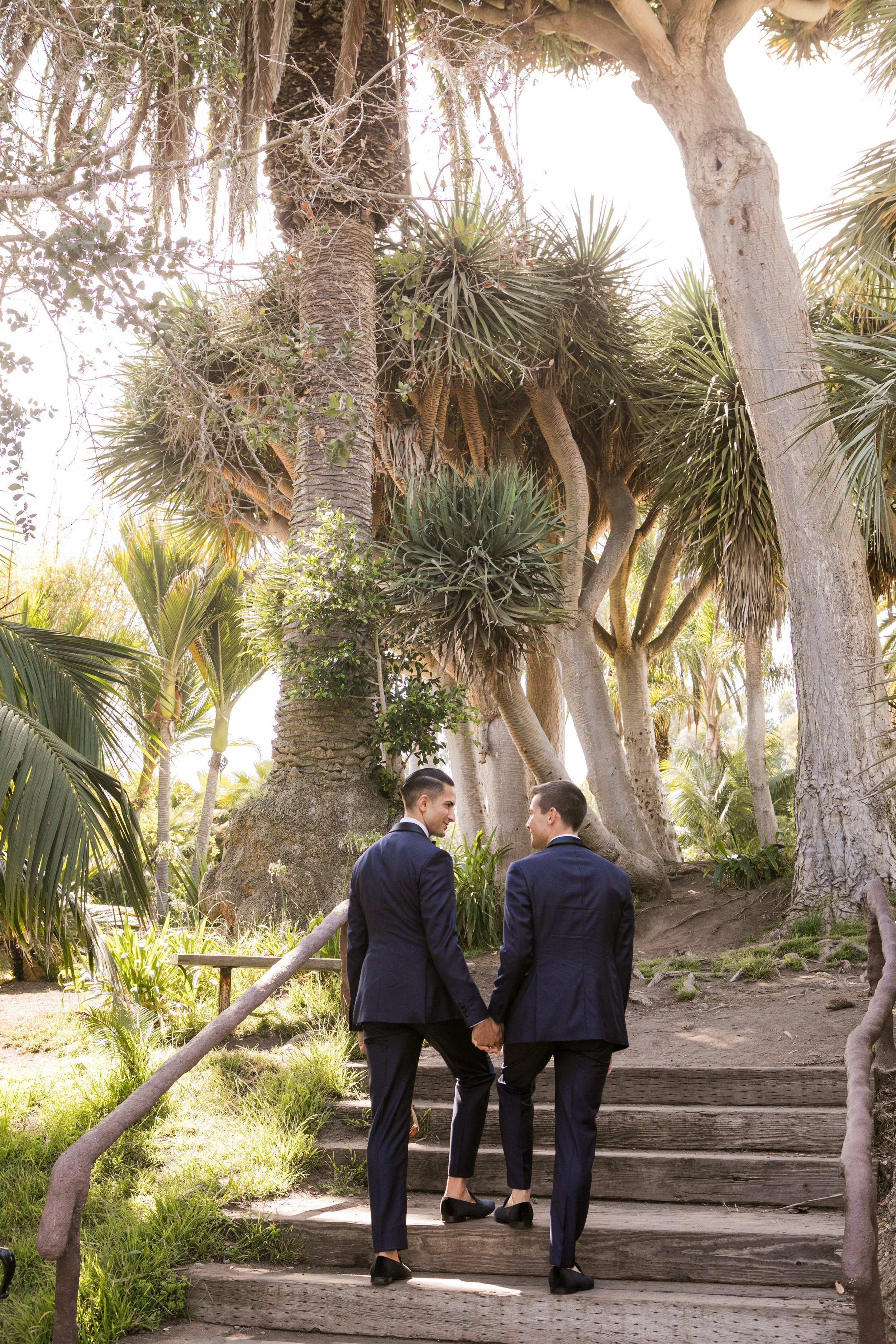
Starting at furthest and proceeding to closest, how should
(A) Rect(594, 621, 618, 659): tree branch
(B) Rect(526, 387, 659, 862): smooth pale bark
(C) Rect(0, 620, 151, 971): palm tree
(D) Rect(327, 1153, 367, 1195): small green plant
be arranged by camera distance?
1. (A) Rect(594, 621, 618, 659): tree branch
2. (B) Rect(526, 387, 659, 862): smooth pale bark
3. (C) Rect(0, 620, 151, 971): palm tree
4. (D) Rect(327, 1153, 367, 1195): small green plant

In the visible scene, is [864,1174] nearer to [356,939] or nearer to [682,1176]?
[682,1176]

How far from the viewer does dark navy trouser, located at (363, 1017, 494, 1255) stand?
3619 millimetres

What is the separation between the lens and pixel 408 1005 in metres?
3.69

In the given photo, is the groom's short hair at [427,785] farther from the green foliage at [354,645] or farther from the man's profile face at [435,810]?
the green foliage at [354,645]

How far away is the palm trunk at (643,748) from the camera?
479 inches

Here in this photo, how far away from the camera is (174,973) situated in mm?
6480

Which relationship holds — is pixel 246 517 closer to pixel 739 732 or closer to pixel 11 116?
pixel 11 116

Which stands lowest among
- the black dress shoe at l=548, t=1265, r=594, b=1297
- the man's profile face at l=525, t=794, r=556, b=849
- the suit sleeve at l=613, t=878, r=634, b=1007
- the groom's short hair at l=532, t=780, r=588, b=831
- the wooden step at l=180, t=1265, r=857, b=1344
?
the wooden step at l=180, t=1265, r=857, b=1344

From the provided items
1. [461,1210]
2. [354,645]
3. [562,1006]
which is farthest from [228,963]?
[354,645]

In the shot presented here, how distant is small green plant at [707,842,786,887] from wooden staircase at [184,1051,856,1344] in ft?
18.2

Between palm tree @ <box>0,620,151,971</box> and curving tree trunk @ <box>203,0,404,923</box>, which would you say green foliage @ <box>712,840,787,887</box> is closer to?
curving tree trunk @ <box>203,0,404,923</box>

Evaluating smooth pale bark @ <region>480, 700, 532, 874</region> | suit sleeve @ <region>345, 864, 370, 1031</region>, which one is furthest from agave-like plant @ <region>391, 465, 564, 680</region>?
suit sleeve @ <region>345, 864, 370, 1031</region>

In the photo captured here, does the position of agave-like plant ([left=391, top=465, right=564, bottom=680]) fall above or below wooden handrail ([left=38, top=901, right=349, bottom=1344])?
above

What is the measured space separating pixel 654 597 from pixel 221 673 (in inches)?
272
